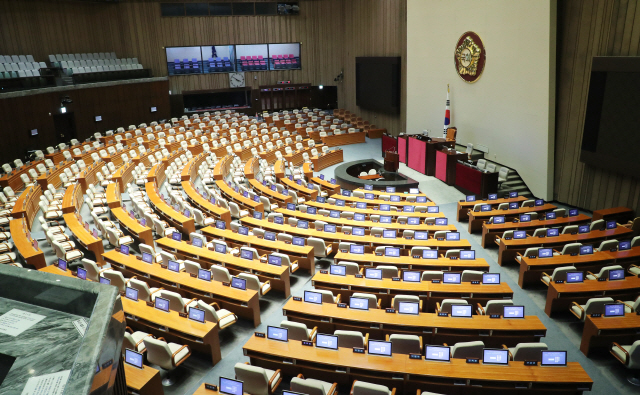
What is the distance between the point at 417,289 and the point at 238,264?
10.8 feet

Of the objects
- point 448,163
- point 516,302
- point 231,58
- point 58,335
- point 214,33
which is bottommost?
point 516,302

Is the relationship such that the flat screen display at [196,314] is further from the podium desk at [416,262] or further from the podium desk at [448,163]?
the podium desk at [448,163]

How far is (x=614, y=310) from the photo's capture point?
20.3 feet

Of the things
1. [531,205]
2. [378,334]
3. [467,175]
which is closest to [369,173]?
[467,175]

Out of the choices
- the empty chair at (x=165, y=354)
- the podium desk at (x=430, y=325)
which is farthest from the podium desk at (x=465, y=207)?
the empty chair at (x=165, y=354)

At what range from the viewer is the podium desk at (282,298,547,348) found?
5.95 m

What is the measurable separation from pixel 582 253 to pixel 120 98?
22752 millimetres

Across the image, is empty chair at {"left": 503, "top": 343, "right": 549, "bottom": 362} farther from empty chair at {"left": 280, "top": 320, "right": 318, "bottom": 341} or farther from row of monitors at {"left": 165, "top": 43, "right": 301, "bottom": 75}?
row of monitors at {"left": 165, "top": 43, "right": 301, "bottom": 75}

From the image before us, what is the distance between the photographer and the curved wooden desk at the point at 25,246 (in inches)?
335

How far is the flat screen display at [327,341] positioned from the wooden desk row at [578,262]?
448 centimetres

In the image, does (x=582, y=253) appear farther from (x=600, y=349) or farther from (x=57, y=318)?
(x=57, y=318)

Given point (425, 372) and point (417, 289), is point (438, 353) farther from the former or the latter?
point (417, 289)

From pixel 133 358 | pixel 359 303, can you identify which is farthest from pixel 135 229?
pixel 359 303

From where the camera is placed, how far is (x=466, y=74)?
53.3 ft
